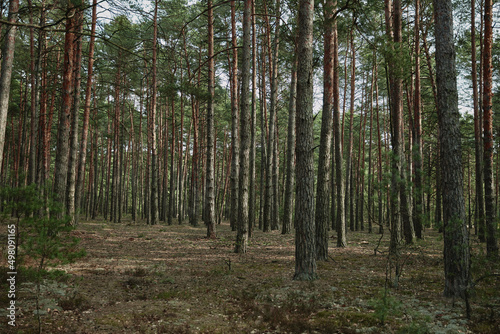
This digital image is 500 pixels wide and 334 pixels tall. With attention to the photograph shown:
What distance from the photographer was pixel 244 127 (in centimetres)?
1026

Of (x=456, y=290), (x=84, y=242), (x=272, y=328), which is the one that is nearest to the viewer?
(x=272, y=328)

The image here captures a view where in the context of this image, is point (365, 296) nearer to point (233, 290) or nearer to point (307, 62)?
point (233, 290)

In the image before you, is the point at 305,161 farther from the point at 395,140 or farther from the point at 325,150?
the point at 325,150

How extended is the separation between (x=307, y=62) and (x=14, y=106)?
19.5 m

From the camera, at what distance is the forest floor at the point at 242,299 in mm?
4465

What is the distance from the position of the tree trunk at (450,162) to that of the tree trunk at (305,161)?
94.2 inches

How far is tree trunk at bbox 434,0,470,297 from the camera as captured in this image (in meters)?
5.25

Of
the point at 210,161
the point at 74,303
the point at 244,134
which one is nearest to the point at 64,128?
the point at 210,161

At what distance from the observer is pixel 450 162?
539 cm

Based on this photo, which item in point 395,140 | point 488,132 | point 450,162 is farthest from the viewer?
point 488,132

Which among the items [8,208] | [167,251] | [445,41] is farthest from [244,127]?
[8,208]

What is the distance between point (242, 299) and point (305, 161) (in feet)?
9.93

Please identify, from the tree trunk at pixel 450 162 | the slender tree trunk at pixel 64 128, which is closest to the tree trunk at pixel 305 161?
the tree trunk at pixel 450 162

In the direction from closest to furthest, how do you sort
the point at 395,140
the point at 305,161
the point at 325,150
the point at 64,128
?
the point at 395,140 < the point at 305,161 < the point at 325,150 < the point at 64,128
